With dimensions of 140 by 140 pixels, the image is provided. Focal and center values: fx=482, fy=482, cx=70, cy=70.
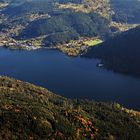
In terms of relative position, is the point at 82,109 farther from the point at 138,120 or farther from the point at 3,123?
the point at 3,123

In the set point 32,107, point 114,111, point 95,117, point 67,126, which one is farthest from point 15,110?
point 114,111

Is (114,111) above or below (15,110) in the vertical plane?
below

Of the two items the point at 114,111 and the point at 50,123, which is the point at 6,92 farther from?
the point at 114,111

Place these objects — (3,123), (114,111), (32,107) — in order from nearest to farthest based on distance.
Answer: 1. (3,123)
2. (32,107)
3. (114,111)

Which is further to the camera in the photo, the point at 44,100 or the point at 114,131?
the point at 44,100

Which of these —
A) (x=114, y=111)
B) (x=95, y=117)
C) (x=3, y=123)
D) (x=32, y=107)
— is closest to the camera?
(x=3, y=123)

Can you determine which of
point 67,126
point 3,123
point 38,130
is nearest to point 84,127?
point 67,126
